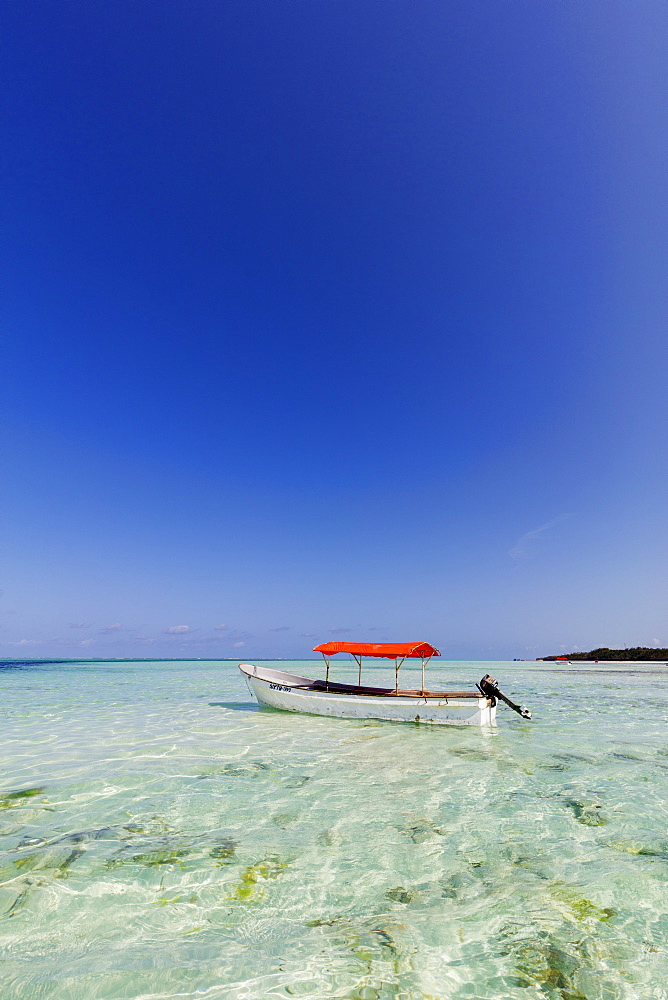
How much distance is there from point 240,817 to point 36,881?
156 inches

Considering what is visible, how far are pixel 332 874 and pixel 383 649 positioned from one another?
17362 mm

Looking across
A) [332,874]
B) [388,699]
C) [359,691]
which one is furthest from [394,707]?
[332,874]

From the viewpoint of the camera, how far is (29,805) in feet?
34.7

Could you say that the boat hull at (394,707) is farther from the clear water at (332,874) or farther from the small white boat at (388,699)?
the clear water at (332,874)

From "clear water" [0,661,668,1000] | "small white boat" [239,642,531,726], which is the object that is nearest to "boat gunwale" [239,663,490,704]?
"small white boat" [239,642,531,726]

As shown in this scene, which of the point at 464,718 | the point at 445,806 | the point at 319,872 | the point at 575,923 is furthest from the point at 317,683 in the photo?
the point at 575,923

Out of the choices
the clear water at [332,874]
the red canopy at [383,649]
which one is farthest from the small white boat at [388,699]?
the clear water at [332,874]

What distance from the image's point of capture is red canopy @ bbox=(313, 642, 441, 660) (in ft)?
77.7

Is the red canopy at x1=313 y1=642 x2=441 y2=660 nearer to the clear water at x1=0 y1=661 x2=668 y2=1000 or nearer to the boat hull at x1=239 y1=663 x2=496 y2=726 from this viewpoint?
the boat hull at x1=239 y1=663 x2=496 y2=726

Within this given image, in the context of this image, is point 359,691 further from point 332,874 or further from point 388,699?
point 332,874

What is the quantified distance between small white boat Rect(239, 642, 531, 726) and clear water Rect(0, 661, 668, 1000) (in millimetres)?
6104

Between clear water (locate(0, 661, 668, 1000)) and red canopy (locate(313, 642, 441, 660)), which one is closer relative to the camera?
clear water (locate(0, 661, 668, 1000))

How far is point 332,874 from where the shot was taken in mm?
7262

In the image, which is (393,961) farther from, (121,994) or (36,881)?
(36,881)
